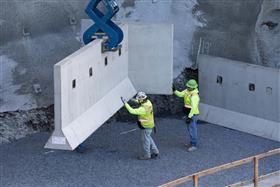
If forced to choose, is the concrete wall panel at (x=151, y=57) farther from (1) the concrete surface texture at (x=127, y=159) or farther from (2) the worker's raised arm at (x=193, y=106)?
(2) the worker's raised arm at (x=193, y=106)

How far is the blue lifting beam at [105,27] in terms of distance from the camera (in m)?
13.4

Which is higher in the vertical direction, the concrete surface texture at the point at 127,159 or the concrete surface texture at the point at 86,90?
the concrete surface texture at the point at 86,90

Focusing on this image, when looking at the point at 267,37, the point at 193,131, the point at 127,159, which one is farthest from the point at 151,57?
the point at 267,37

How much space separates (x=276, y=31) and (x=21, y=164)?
7270 mm

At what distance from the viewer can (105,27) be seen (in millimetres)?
13477

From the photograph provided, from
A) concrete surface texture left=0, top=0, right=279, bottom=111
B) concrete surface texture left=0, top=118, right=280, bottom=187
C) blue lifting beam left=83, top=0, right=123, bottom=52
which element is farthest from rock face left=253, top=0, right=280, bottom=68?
blue lifting beam left=83, top=0, right=123, bottom=52

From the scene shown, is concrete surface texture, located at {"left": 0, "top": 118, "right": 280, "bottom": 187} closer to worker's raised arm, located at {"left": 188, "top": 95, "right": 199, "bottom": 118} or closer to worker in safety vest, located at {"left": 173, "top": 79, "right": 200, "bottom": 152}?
worker in safety vest, located at {"left": 173, "top": 79, "right": 200, "bottom": 152}

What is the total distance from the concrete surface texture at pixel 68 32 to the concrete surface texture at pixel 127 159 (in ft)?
4.04

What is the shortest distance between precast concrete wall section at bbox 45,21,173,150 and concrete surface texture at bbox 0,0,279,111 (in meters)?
0.86

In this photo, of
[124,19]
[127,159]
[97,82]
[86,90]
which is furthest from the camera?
[124,19]

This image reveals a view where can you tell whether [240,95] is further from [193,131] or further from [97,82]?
[97,82]

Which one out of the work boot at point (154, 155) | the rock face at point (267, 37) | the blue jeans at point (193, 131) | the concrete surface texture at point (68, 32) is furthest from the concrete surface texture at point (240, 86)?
the work boot at point (154, 155)

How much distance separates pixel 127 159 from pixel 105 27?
2.52 meters

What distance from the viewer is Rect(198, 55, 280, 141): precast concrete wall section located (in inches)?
579
